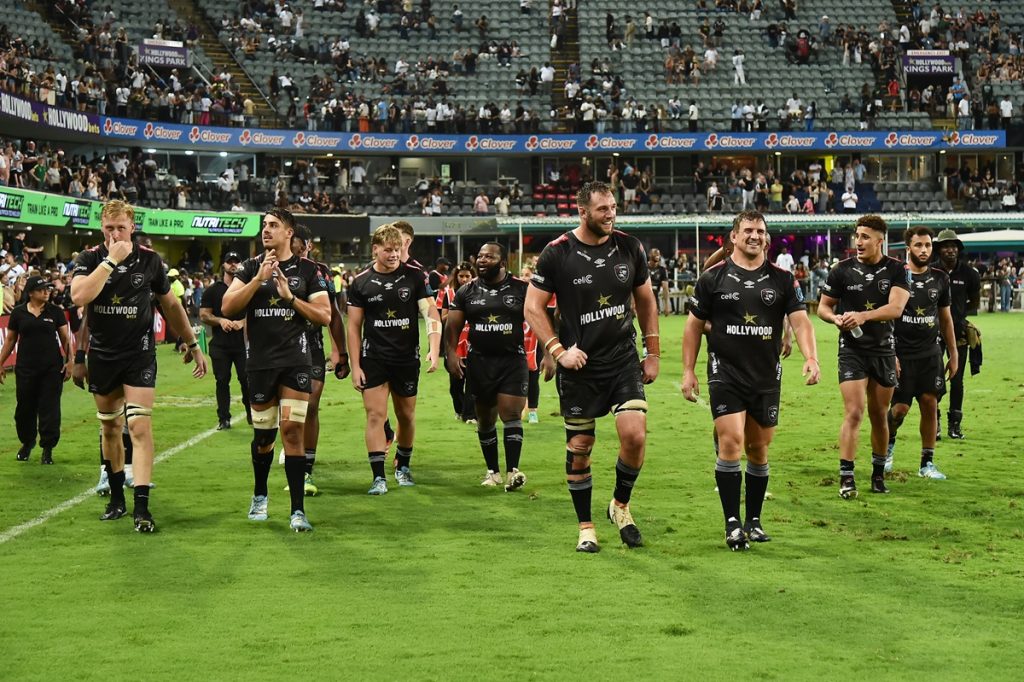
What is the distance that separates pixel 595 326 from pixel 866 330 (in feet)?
10.1

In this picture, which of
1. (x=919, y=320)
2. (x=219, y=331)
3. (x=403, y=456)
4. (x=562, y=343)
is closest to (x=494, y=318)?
(x=403, y=456)

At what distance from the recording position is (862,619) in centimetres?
694

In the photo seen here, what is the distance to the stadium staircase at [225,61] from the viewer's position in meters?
55.1

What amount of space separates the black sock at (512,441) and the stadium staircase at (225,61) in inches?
1726

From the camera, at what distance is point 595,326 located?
8.67 m

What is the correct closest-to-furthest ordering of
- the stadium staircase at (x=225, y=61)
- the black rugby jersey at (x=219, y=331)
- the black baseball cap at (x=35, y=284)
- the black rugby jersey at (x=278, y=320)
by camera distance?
the black rugby jersey at (x=278, y=320) < the black baseball cap at (x=35, y=284) < the black rugby jersey at (x=219, y=331) < the stadium staircase at (x=225, y=61)

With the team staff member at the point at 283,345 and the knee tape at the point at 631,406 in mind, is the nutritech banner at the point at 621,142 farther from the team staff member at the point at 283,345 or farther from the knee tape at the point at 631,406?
the knee tape at the point at 631,406

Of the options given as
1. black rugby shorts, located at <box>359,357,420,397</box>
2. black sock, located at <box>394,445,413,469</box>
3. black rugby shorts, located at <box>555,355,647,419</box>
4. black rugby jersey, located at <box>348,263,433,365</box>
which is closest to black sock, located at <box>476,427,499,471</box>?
black sock, located at <box>394,445,413,469</box>

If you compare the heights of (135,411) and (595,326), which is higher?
(595,326)

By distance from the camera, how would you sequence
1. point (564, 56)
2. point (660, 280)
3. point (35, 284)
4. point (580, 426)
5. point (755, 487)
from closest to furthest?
point (580, 426) < point (755, 487) < point (35, 284) < point (660, 280) < point (564, 56)

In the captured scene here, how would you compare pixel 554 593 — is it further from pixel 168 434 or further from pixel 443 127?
pixel 443 127

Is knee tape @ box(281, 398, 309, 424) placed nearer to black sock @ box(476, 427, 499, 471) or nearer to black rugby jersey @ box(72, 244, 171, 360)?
black rugby jersey @ box(72, 244, 171, 360)

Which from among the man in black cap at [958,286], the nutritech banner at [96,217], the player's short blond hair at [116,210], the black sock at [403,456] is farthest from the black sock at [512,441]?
the nutritech banner at [96,217]

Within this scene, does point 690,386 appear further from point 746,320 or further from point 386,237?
point 386,237
